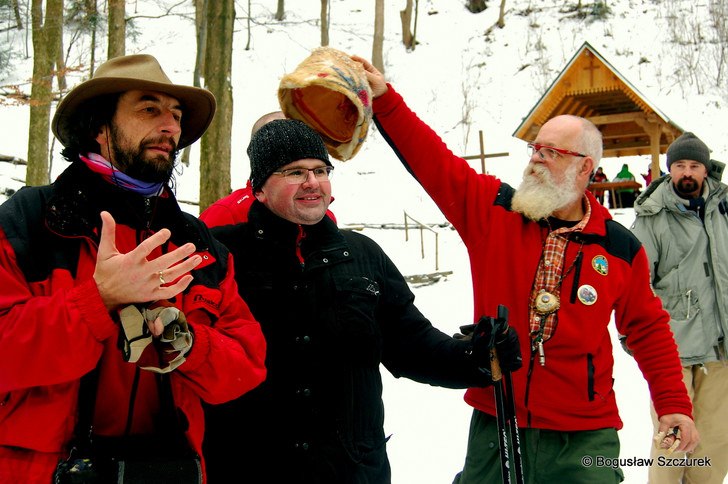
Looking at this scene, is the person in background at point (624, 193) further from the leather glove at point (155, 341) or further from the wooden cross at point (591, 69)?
the leather glove at point (155, 341)

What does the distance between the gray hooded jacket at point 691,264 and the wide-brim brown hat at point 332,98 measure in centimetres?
267

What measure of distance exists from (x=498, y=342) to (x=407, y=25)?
3093cm

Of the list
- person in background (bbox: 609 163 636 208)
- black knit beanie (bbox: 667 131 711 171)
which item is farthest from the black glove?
person in background (bbox: 609 163 636 208)

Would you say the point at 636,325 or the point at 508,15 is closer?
the point at 636,325

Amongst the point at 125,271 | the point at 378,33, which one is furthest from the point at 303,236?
the point at 378,33

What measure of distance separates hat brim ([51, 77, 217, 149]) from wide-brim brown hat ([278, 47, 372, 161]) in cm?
39

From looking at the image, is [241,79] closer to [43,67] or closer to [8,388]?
[43,67]

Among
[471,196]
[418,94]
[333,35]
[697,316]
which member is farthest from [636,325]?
[333,35]

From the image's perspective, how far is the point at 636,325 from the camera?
342cm

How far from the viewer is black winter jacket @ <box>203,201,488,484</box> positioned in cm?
258

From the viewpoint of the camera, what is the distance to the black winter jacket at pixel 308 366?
258 centimetres

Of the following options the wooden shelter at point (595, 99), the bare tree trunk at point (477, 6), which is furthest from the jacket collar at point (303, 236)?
the bare tree trunk at point (477, 6)

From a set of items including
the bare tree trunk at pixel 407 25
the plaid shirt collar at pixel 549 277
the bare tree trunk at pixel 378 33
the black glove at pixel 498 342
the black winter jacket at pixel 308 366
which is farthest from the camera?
the bare tree trunk at pixel 407 25

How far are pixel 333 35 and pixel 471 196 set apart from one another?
3240 centimetres
